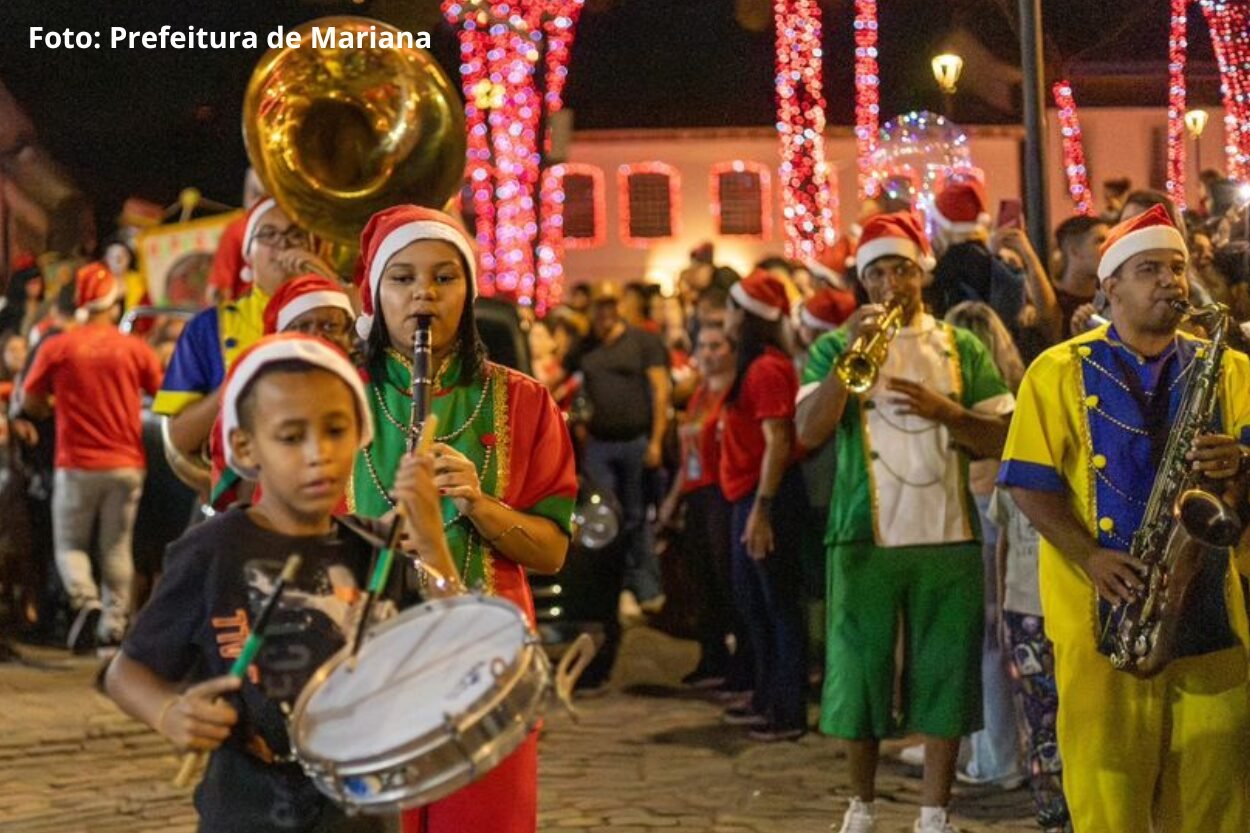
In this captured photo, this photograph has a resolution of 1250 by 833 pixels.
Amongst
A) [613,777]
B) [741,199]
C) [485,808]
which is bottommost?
[613,777]

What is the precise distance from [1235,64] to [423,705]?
297 inches

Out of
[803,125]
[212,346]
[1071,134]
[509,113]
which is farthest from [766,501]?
[803,125]

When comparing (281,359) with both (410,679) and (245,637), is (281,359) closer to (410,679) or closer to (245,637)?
(245,637)

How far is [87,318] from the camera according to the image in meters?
13.6

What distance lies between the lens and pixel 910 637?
7.96 meters

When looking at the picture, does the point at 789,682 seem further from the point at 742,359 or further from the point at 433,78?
the point at 433,78

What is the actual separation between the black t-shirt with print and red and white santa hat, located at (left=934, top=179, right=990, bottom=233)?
640cm

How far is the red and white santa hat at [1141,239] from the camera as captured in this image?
20.2 ft

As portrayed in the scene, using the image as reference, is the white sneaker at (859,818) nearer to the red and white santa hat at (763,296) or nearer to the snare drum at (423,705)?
the red and white santa hat at (763,296)

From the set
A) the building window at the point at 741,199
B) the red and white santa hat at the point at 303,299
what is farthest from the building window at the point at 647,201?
the red and white santa hat at the point at 303,299

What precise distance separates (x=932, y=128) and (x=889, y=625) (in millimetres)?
4813

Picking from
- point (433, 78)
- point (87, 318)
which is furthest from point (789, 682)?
point (87, 318)

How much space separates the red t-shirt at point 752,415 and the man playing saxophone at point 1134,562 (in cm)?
400

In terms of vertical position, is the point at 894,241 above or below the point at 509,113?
below
